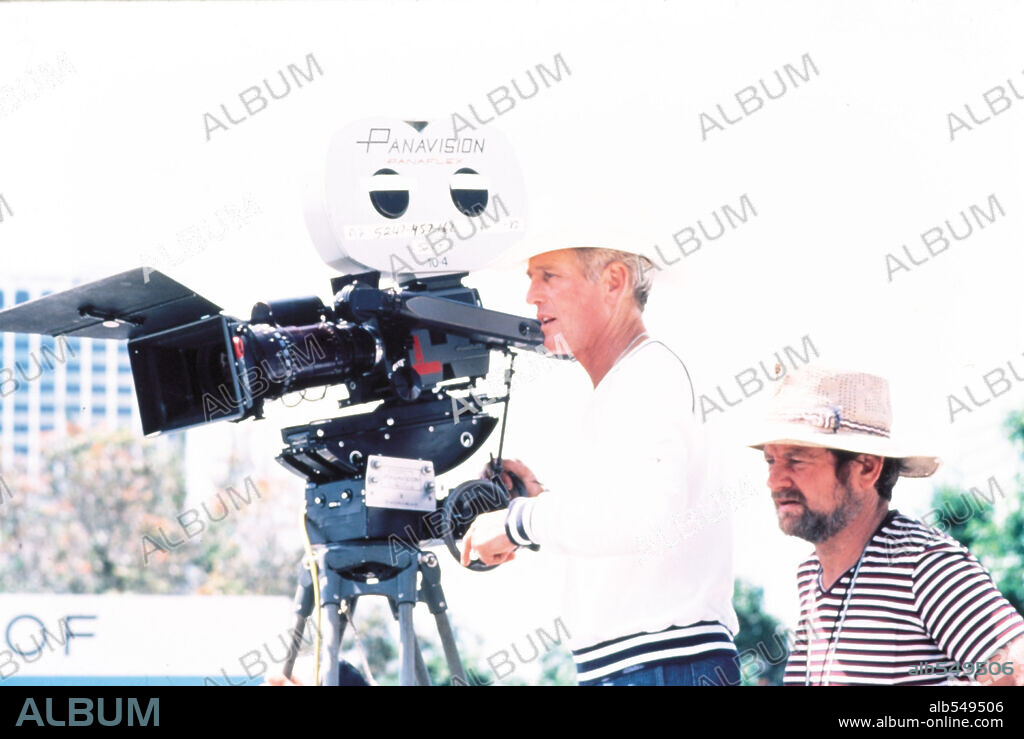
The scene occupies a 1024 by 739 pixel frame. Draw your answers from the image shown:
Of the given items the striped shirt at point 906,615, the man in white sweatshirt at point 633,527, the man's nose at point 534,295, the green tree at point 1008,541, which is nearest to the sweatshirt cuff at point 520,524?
the man in white sweatshirt at point 633,527

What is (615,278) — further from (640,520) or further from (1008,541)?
(1008,541)

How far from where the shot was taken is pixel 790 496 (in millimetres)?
2355

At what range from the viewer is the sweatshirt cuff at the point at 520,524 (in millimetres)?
2107

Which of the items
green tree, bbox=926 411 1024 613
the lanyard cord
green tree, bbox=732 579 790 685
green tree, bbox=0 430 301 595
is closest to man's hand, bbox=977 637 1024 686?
the lanyard cord

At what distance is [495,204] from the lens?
2.37 metres

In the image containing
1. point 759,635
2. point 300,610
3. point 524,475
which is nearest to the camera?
point 300,610

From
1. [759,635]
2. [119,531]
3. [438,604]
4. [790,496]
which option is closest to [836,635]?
→ [790,496]

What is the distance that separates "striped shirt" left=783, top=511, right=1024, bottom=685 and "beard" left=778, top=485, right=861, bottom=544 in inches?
2.4

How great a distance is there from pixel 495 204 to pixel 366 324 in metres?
0.31

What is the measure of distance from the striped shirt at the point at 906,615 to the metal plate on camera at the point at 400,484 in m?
0.68

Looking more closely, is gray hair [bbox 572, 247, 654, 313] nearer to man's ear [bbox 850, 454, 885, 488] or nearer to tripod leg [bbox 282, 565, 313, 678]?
man's ear [bbox 850, 454, 885, 488]

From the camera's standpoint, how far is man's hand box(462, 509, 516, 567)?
2141 mm

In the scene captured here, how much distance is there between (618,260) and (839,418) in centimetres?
47
